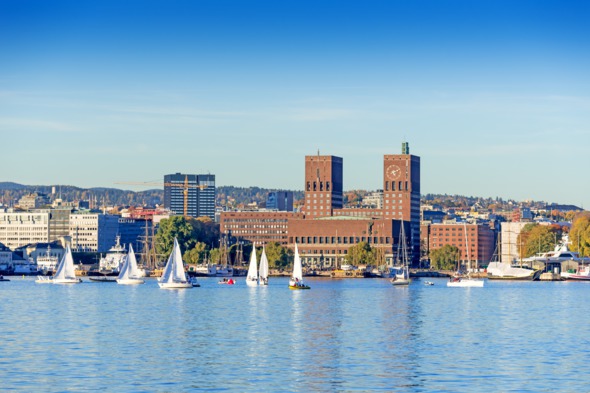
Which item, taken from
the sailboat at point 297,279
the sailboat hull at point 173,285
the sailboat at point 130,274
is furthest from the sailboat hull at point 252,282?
the sailboat at point 130,274

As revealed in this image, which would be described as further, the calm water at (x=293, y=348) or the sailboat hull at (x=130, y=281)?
the sailboat hull at (x=130, y=281)

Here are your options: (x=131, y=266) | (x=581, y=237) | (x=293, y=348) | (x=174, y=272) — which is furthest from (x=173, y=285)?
(x=581, y=237)

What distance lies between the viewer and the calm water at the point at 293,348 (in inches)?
1619

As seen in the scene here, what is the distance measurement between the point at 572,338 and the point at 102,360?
70.9 ft

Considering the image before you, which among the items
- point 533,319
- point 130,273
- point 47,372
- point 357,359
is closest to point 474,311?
point 533,319

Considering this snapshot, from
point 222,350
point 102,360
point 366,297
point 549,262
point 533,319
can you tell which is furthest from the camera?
point 549,262

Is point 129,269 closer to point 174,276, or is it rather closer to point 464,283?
point 174,276

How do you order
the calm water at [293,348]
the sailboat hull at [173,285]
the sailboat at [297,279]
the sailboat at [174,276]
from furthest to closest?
the sailboat at [297,279]
the sailboat at [174,276]
the sailboat hull at [173,285]
the calm water at [293,348]

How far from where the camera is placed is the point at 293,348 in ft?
170

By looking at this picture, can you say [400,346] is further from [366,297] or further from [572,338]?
[366,297]

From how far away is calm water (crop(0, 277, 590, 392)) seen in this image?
41.1 meters

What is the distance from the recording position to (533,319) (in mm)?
71000

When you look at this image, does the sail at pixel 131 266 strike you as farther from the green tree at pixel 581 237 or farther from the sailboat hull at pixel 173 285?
the green tree at pixel 581 237

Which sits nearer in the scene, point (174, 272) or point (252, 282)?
point (174, 272)
